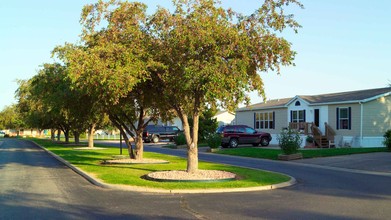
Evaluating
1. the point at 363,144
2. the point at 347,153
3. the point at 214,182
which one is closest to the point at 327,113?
the point at 363,144

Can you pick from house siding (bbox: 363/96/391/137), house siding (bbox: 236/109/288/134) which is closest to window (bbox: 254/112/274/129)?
house siding (bbox: 236/109/288/134)

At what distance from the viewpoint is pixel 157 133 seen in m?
50.9

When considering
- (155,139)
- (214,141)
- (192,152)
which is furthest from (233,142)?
(192,152)

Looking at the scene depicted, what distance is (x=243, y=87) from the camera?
42.7ft

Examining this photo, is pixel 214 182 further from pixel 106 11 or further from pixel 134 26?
pixel 106 11

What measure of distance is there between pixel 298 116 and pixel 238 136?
5.33m

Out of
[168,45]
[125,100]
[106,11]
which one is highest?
[106,11]

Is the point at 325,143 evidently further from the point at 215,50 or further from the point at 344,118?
the point at 215,50

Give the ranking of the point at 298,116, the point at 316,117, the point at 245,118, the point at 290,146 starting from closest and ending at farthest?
the point at 290,146, the point at 316,117, the point at 298,116, the point at 245,118

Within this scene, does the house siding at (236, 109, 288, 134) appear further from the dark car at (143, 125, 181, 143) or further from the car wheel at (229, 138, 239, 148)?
the dark car at (143, 125, 181, 143)

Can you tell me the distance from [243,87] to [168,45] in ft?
9.08

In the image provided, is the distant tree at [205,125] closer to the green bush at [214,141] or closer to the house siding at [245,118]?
the house siding at [245,118]

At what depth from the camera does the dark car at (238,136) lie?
112 feet

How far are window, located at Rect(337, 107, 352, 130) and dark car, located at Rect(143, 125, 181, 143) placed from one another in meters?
22.8
